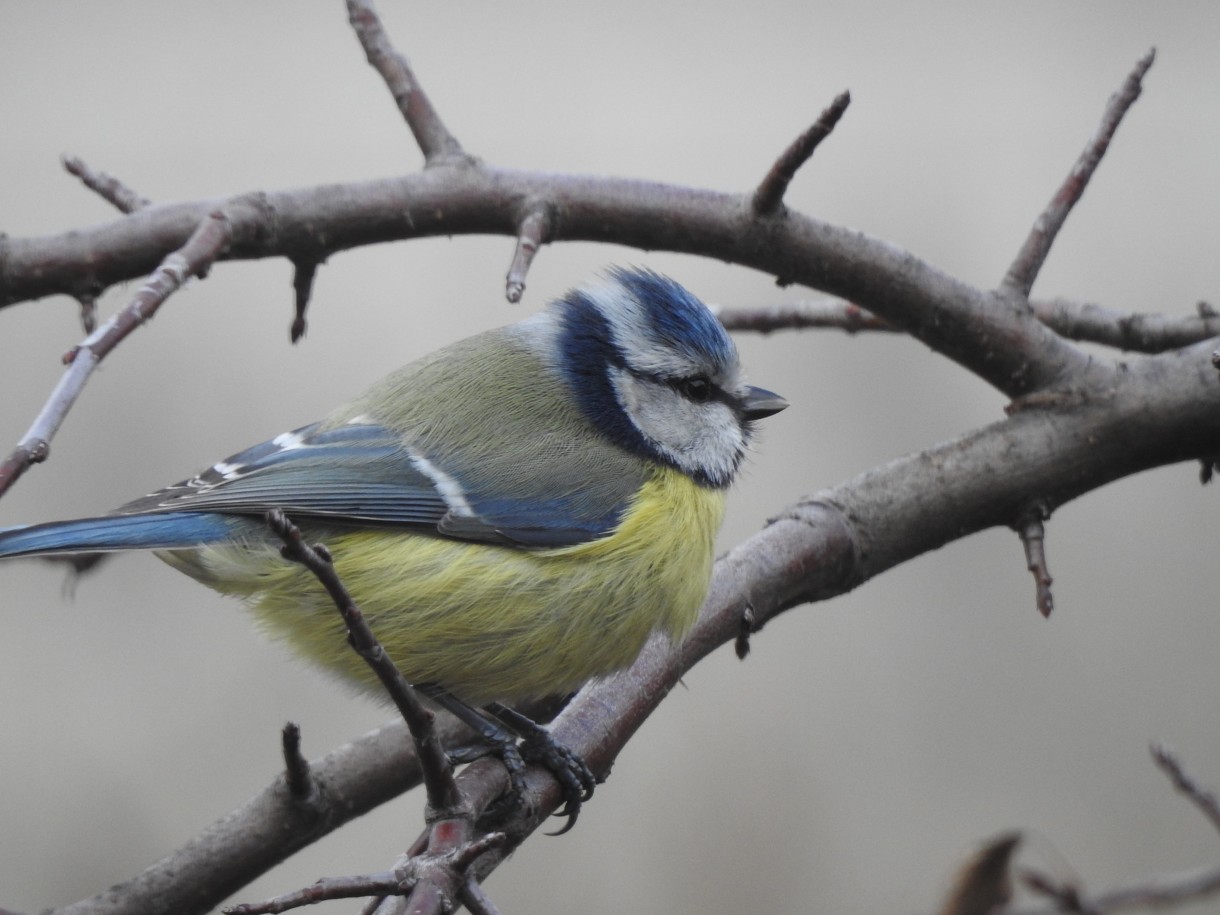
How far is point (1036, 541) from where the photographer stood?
1.83m

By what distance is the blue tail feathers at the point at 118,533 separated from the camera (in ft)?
4.95

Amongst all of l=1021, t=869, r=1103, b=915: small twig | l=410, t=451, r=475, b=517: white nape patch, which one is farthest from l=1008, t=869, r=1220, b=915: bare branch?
l=410, t=451, r=475, b=517: white nape patch

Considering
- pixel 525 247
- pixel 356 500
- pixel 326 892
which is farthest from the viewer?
pixel 356 500

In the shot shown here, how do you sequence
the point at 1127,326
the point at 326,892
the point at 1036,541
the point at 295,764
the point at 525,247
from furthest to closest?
the point at 1127,326, the point at 1036,541, the point at 525,247, the point at 295,764, the point at 326,892

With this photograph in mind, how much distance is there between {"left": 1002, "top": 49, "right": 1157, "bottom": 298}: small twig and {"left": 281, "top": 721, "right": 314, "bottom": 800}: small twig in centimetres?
128

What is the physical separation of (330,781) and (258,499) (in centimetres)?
40

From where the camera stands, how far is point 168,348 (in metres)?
3.25

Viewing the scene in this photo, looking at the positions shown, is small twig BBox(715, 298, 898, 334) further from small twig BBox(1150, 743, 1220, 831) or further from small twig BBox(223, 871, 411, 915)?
small twig BBox(223, 871, 411, 915)

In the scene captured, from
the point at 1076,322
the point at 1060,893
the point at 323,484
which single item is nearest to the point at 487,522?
the point at 323,484

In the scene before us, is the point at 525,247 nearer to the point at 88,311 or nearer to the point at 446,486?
the point at 446,486

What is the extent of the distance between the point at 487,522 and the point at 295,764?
1.64 feet

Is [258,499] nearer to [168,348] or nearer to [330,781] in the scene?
[330,781]

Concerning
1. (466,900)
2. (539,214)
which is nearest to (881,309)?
(539,214)

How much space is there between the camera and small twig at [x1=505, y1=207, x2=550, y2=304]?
1409 mm
